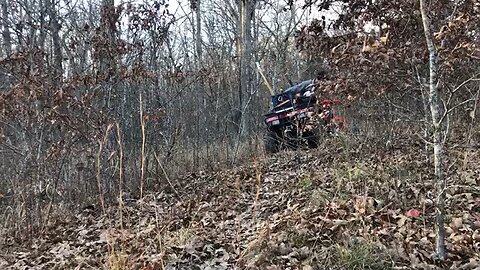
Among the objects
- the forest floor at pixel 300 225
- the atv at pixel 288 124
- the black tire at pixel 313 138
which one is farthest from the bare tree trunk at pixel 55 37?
the black tire at pixel 313 138

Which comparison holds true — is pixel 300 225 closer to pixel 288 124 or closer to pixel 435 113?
pixel 435 113

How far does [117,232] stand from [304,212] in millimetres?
1912

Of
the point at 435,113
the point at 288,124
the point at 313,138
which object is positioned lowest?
the point at 313,138

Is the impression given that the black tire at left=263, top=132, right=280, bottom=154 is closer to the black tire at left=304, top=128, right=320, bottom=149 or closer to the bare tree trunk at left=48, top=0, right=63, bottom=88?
the black tire at left=304, top=128, right=320, bottom=149

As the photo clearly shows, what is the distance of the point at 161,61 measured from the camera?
30.7ft

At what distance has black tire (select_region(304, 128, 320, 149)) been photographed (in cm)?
798

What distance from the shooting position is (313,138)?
8375 millimetres

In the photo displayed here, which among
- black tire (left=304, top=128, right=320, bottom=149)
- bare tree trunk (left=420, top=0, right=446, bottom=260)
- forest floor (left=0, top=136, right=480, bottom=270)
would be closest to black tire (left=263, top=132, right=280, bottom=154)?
black tire (left=304, top=128, right=320, bottom=149)

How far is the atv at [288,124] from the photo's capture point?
7938 mm

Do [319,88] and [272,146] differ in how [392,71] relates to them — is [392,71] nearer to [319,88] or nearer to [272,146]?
[319,88]

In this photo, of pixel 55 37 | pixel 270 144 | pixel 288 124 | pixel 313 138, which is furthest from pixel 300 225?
pixel 55 37

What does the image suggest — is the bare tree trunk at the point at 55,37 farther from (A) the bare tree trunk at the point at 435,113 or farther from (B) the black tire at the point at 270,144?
(A) the bare tree trunk at the point at 435,113

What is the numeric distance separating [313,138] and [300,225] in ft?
14.2

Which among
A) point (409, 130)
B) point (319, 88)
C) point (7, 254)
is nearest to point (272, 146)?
point (409, 130)
